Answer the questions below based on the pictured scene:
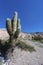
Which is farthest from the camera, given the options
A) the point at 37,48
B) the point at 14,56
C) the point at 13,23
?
the point at 37,48

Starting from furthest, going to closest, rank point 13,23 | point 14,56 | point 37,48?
point 37,48 < point 14,56 < point 13,23

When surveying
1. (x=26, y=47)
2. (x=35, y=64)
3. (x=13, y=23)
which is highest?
(x=13, y=23)

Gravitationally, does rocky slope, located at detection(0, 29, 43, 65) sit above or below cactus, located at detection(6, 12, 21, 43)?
below

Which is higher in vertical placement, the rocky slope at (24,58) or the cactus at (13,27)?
the cactus at (13,27)

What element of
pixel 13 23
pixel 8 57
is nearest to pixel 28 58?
pixel 8 57

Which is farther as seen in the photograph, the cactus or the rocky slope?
the rocky slope

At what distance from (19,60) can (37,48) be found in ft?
9.50

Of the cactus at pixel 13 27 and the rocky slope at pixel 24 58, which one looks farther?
the rocky slope at pixel 24 58

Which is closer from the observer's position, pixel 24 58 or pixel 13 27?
pixel 13 27

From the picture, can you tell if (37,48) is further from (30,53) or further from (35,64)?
(35,64)

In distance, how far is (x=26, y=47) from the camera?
1753cm

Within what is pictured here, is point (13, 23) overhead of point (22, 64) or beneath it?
overhead

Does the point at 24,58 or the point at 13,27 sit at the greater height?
the point at 13,27

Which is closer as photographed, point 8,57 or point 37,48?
point 8,57
